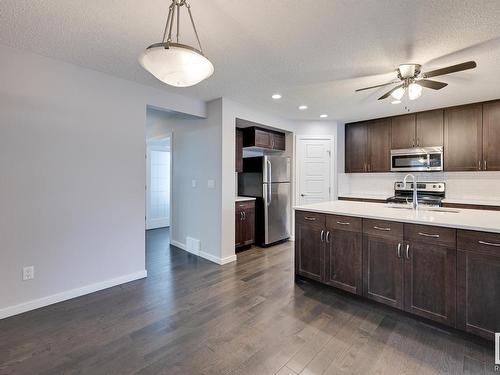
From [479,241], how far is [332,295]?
4.61 feet

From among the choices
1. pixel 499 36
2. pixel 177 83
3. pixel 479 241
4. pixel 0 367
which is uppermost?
pixel 499 36

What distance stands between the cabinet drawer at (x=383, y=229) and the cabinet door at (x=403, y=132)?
113 inches

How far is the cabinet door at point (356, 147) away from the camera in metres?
5.01

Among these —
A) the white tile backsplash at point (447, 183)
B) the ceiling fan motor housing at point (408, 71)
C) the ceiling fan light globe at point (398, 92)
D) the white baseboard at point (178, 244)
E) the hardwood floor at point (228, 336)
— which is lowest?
the hardwood floor at point (228, 336)

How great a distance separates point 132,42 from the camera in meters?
2.18

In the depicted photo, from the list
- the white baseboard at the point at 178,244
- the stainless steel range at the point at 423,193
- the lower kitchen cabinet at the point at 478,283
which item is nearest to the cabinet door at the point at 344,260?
the lower kitchen cabinet at the point at 478,283

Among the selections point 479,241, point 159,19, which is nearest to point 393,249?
point 479,241

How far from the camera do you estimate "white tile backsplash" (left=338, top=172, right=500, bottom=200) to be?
4.10m

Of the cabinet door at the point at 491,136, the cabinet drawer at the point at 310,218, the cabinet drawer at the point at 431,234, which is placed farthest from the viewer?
the cabinet door at the point at 491,136

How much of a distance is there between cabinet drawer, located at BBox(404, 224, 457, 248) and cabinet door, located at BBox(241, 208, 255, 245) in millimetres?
2595

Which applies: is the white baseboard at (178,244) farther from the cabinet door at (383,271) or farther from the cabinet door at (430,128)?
the cabinet door at (430,128)

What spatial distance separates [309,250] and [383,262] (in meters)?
0.79

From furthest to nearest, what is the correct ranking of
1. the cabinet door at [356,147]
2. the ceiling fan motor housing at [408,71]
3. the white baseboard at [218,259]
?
the cabinet door at [356,147]
the white baseboard at [218,259]
the ceiling fan motor housing at [408,71]

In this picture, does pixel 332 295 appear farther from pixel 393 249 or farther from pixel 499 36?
pixel 499 36
